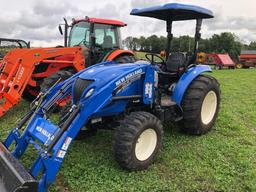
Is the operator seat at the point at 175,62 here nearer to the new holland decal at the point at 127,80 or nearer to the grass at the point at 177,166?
the grass at the point at 177,166

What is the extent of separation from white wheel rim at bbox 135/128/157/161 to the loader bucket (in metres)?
1.52

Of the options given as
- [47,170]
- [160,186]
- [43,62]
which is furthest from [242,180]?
[43,62]

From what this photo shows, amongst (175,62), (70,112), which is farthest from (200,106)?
(70,112)

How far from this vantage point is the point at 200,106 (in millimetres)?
5523

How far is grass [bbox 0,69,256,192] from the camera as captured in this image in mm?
3992

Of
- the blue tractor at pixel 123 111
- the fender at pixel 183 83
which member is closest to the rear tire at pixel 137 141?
the blue tractor at pixel 123 111

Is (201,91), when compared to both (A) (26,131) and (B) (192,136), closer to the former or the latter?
(B) (192,136)

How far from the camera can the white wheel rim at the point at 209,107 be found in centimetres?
591

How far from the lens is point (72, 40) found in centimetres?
916

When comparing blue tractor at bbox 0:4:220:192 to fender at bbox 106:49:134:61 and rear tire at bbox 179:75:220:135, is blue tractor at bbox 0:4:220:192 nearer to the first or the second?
rear tire at bbox 179:75:220:135

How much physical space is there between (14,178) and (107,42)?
613 cm

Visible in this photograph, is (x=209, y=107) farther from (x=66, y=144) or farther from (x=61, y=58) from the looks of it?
(x=61, y=58)

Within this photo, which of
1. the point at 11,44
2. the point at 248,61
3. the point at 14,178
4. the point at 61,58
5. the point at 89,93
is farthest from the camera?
the point at 248,61

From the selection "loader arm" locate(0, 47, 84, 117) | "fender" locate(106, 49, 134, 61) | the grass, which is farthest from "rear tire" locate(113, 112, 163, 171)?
"fender" locate(106, 49, 134, 61)
